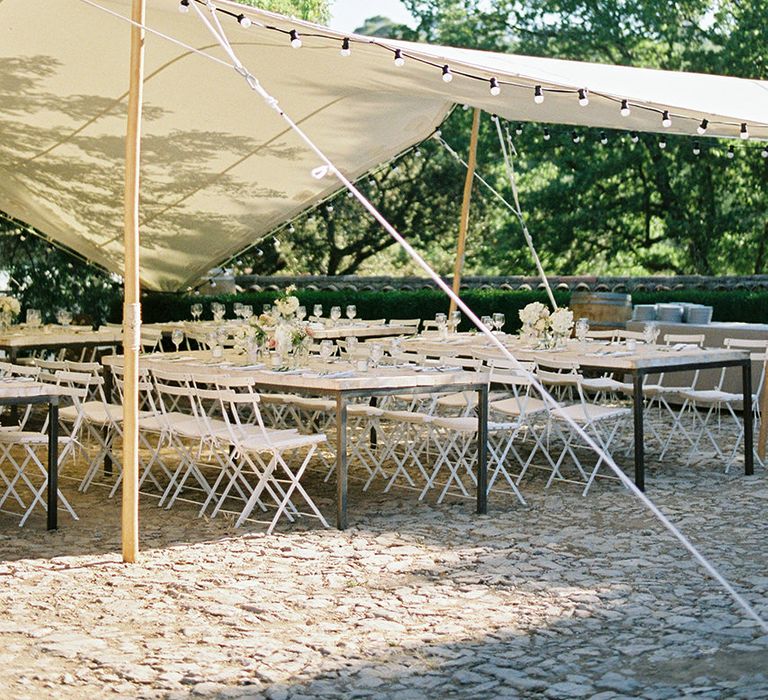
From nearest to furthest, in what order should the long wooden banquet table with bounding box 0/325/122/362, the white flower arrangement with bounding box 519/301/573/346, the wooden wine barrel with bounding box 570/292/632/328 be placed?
the white flower arrangement with bounding box 519/301/573/346
the long wooden banquet table with bounding box 0/325/122/362
the wooden wine barrel with bounding box 570/292/632/328

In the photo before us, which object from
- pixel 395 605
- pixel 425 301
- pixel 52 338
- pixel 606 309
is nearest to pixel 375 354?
pixel 395 605

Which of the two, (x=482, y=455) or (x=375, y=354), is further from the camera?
(x=375, y=354)

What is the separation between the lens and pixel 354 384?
660 cm

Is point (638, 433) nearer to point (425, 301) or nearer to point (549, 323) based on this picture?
point (549, 323)

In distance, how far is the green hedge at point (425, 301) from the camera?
1412cm

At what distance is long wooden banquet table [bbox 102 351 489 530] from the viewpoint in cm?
654

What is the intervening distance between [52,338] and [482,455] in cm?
460

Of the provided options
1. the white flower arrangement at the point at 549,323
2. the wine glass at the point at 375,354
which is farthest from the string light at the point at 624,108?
the wine glass at the point at 375,354

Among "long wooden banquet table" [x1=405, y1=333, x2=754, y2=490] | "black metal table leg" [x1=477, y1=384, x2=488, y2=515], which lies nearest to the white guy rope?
"black metal table leg" [x1=477, y1=384, x2=488, y2=515]

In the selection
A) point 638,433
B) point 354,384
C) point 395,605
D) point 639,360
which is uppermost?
point 639,360

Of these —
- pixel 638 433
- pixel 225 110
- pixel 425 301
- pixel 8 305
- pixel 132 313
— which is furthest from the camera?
pixel 425 301

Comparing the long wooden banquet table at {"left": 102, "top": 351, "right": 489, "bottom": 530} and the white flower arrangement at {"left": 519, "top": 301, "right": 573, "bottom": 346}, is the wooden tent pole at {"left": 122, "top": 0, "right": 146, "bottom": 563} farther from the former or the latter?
Result: the white flower arrangement at {"left": 519, "top": 301, "right": 573, "bottom": 346}

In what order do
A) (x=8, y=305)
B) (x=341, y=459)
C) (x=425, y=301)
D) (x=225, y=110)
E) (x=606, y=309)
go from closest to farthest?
(x=341, y=459) → (x=225, y=110) → (x=8, y=305) → (x=606, y=309) → (x=425, y=301)

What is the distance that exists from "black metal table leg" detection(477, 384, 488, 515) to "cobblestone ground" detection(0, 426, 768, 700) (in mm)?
106
